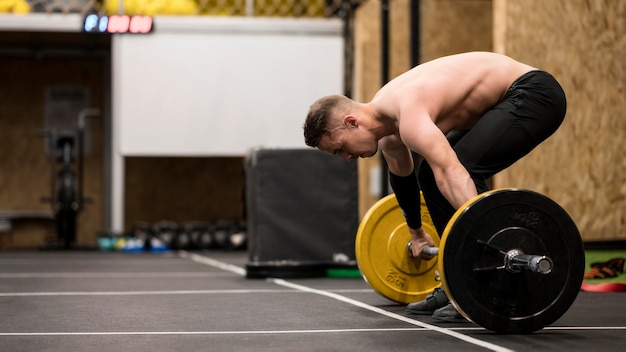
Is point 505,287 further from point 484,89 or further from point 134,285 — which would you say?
point 134,285

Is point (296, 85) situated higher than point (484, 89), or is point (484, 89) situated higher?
point (296, 85)

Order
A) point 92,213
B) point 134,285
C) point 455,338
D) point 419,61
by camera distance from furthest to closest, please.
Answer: point 92,213
point 419,61
point 134,285
point 455,338

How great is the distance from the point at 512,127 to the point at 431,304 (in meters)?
0.67

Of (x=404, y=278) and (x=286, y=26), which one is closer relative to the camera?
(x=404, y=278)

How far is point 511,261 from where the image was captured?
225 centimetres

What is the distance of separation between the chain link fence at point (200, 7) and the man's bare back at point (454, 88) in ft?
17.3

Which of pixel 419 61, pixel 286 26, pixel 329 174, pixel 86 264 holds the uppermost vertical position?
pixel 286 26

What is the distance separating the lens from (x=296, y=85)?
805 cm

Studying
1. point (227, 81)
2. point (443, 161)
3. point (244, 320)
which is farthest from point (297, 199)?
point (227, 81)

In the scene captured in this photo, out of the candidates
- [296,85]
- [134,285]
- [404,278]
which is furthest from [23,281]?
[296,85]

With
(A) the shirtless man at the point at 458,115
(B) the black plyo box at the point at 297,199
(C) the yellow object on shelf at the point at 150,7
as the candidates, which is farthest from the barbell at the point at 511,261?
(C) the yellow object on shelf at the point at 150,7

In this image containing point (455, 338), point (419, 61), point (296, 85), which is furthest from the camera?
point (296, 85)

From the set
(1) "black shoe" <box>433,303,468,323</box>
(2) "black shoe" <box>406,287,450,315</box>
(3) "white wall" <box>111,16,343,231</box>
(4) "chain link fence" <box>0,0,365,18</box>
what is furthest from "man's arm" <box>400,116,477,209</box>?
(3) "white wall" <box>111,16,343,231</box>

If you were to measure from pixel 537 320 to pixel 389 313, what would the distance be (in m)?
0.66
